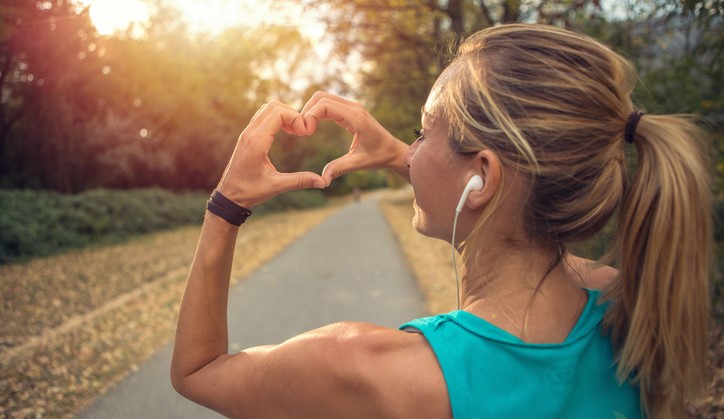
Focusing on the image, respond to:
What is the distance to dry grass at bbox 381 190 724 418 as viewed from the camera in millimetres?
3368

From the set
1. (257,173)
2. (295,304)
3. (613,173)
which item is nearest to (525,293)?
(613,173)

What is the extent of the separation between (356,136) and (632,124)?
728mm

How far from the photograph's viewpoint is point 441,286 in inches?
320

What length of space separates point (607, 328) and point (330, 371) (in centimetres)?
64

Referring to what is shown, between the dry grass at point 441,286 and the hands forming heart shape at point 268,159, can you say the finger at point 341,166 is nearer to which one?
the hands forming heart shape at point 268,159

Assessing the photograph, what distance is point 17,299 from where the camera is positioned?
7.57 meters

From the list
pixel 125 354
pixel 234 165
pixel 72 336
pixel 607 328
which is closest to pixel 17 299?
pixel 72 336

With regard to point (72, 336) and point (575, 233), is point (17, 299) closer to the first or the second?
point (72, 336)

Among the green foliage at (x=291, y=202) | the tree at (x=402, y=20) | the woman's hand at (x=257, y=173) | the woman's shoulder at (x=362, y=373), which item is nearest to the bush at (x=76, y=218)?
the tree at (x=402, y=20)

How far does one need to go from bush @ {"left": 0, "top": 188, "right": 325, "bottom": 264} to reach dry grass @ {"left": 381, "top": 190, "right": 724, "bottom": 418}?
24.8ft

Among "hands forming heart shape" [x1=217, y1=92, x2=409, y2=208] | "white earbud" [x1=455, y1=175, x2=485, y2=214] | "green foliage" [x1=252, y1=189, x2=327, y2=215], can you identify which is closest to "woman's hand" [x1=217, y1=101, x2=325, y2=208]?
"hands forming heart shape" [x1=217, y1=92, x2=409, y2=208]

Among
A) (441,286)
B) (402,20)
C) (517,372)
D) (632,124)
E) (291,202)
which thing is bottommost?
(291,202)

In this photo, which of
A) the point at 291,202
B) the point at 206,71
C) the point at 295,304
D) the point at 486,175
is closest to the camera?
the point at 486,175

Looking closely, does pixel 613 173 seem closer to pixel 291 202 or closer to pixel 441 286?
pixel 441 286
